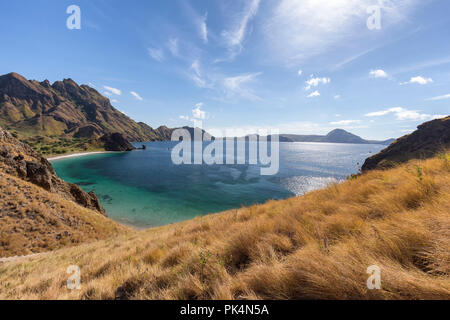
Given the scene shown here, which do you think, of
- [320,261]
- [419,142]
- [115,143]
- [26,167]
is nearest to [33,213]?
[26,167]

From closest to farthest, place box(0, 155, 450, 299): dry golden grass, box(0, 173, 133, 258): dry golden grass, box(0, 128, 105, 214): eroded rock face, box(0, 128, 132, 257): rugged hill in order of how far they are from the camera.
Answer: box(0, 155, 450, 299): dry golden grass → box(0, 173, 133, 258): dry golden grass → box(0, 128, 132, 257): rugged hill → box(0, 128, 105, 214): eroded rock face

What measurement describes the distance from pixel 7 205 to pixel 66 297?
1616 cm

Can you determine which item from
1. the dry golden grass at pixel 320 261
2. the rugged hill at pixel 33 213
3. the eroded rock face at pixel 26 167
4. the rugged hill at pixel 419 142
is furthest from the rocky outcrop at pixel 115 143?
the rugged hill at pixel 419 142

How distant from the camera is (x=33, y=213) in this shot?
12.6m

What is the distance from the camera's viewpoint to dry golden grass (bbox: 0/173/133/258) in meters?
10.8

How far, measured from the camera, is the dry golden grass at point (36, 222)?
10828 mm

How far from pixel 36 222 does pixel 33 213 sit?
3.10 ft

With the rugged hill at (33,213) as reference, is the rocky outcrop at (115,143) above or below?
above

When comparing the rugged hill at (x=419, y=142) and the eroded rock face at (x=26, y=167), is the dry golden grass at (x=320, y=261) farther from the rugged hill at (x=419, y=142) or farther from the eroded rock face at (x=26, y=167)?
the rugged hill at (x=419, y=142)

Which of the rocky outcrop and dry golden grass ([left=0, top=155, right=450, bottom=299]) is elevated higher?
the rocky outcrop

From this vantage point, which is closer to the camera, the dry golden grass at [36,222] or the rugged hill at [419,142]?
the dry golden grass at [36,222]

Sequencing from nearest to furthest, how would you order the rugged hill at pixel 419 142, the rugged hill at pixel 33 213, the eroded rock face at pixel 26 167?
1. the rugged hill at pixel 33 213
2. the eroded rock face at pixel 26 167
3. the rugged hill at pixel 419 142

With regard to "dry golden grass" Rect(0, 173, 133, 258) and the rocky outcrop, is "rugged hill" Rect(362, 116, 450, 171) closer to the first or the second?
"dry golden grass" Rect(0, 173, 133, 258)

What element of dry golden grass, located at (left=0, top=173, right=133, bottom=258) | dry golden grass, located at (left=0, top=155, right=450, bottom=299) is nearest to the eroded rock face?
dry golden grass, located at (left=0, top=173, right=133, bottom=258)
